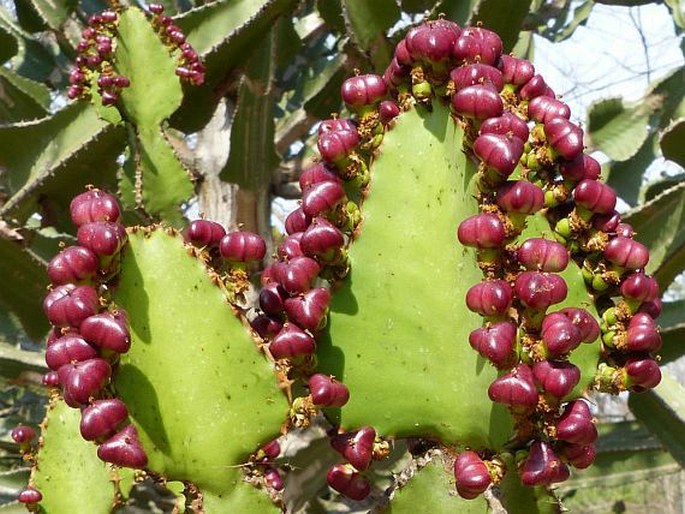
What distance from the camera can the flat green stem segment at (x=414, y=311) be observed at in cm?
90

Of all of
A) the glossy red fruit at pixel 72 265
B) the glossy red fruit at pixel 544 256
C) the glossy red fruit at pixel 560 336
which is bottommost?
the glossy red fruit at pixel 560 336

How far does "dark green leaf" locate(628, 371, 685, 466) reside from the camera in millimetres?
1700

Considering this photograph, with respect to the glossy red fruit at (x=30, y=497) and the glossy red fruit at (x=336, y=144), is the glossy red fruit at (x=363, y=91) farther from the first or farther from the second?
the glossy red fruit at (x=30, y=497)

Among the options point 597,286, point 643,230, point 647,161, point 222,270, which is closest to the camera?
point 597,286

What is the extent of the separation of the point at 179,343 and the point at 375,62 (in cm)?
94

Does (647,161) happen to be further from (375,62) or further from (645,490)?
(645,490)

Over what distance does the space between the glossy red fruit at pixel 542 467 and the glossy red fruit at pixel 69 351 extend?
1.28 ft

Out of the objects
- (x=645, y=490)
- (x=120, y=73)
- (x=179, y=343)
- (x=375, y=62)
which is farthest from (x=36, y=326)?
(x=645, y=490)

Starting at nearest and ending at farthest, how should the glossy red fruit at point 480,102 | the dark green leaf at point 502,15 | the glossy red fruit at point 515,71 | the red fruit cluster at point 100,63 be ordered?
the glossy red fruit at point 480,102 → the glossy red fruit at point 515,71 → the red fruit cluster at point 100,63 → the dark green leaf at point 502,15

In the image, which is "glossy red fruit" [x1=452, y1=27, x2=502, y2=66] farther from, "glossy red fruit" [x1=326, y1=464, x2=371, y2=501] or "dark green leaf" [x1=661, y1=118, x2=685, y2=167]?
"dark green leaf" [x1=661, y1=118, x2=685, y2=167]

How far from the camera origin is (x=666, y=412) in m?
1.72

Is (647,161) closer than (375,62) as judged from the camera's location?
No

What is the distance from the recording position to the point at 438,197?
0.93 metres

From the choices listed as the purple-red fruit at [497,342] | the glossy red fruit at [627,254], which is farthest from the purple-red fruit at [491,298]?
the glossy red fruit at [627,254]
